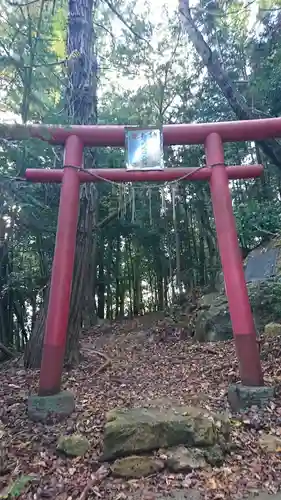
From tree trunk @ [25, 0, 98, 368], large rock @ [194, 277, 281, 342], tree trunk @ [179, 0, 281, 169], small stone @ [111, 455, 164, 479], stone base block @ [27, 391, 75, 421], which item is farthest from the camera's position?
large rock @ [194, 277, 281, 342]

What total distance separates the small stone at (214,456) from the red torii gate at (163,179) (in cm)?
103

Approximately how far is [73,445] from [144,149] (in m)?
Result: 3.00

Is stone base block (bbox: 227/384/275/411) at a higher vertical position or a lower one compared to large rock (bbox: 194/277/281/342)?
lower

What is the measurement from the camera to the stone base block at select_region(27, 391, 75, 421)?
3.34 metres

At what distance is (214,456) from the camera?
2.61 meters

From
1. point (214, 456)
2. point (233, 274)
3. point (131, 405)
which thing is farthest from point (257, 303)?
point (214, 456)

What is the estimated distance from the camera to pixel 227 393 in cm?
375

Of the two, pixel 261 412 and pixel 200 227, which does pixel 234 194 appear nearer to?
pixel 200 227

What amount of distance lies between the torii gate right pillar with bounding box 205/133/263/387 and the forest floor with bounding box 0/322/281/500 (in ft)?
1.42

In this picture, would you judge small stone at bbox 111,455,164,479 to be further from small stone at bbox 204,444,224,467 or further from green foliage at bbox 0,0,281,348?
green foliage at bbox 0,0,281,348

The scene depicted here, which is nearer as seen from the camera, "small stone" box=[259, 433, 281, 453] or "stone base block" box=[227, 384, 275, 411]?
"small stone" box=[259, 433, 281, 453]

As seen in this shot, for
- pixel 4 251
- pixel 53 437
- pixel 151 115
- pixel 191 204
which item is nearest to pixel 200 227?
pixel 191 204

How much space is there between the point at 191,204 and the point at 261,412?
879cm

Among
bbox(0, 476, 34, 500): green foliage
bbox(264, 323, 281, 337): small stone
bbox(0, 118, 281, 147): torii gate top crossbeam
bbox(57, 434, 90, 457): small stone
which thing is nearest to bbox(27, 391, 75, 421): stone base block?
bbox(57, 434, 90, 457): small stone
